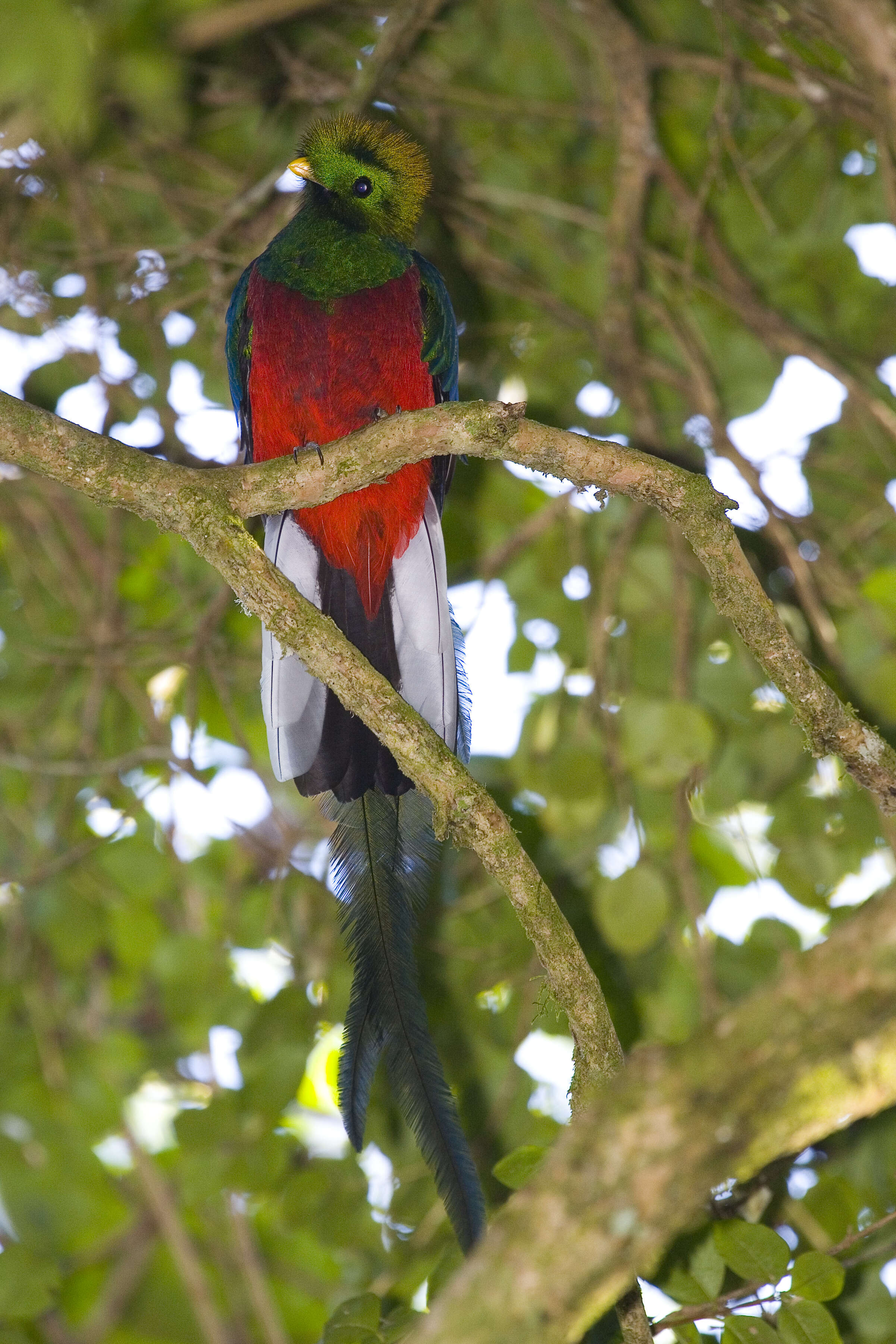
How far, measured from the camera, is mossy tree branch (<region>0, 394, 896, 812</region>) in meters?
1.79

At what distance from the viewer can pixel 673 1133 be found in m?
1.00

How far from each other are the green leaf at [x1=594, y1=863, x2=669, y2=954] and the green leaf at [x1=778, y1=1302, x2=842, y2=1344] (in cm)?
95

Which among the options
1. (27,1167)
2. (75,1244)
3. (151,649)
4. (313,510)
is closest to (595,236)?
(313,510)

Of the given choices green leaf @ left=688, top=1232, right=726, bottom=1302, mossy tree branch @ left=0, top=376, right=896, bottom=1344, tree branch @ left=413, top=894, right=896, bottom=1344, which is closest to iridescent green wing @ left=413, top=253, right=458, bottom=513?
mossy tree branch @ left=0, top=376, right=896, bottom=1344

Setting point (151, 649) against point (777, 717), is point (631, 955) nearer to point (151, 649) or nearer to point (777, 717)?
point (777, 717)

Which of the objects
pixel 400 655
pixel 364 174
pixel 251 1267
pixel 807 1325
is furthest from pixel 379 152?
pixel 251 1267

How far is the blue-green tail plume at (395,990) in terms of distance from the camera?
1813 millimetres

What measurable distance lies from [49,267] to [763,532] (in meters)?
2.30

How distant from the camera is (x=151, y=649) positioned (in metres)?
3.46

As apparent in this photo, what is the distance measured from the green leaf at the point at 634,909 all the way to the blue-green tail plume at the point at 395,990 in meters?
0.54

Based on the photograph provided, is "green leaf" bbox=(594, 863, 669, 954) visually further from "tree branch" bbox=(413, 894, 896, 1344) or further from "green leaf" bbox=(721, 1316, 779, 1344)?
"tree branch" bbox=(413, 894, 896, 1344)

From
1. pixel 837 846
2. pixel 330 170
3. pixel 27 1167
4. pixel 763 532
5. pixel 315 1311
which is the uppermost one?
pixel 330 170

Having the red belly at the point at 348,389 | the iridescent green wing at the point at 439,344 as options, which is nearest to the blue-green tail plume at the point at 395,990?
the red belly at the point at 348,389

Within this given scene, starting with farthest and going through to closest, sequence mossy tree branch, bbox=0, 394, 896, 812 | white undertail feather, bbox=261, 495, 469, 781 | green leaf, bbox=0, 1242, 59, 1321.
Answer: white undertail feather, bbox=261, 495, 469, 781
green leaf, bbox=0, 1242, 59, 1321
mossy tree branch, bbox=0, 394, 896, 812
